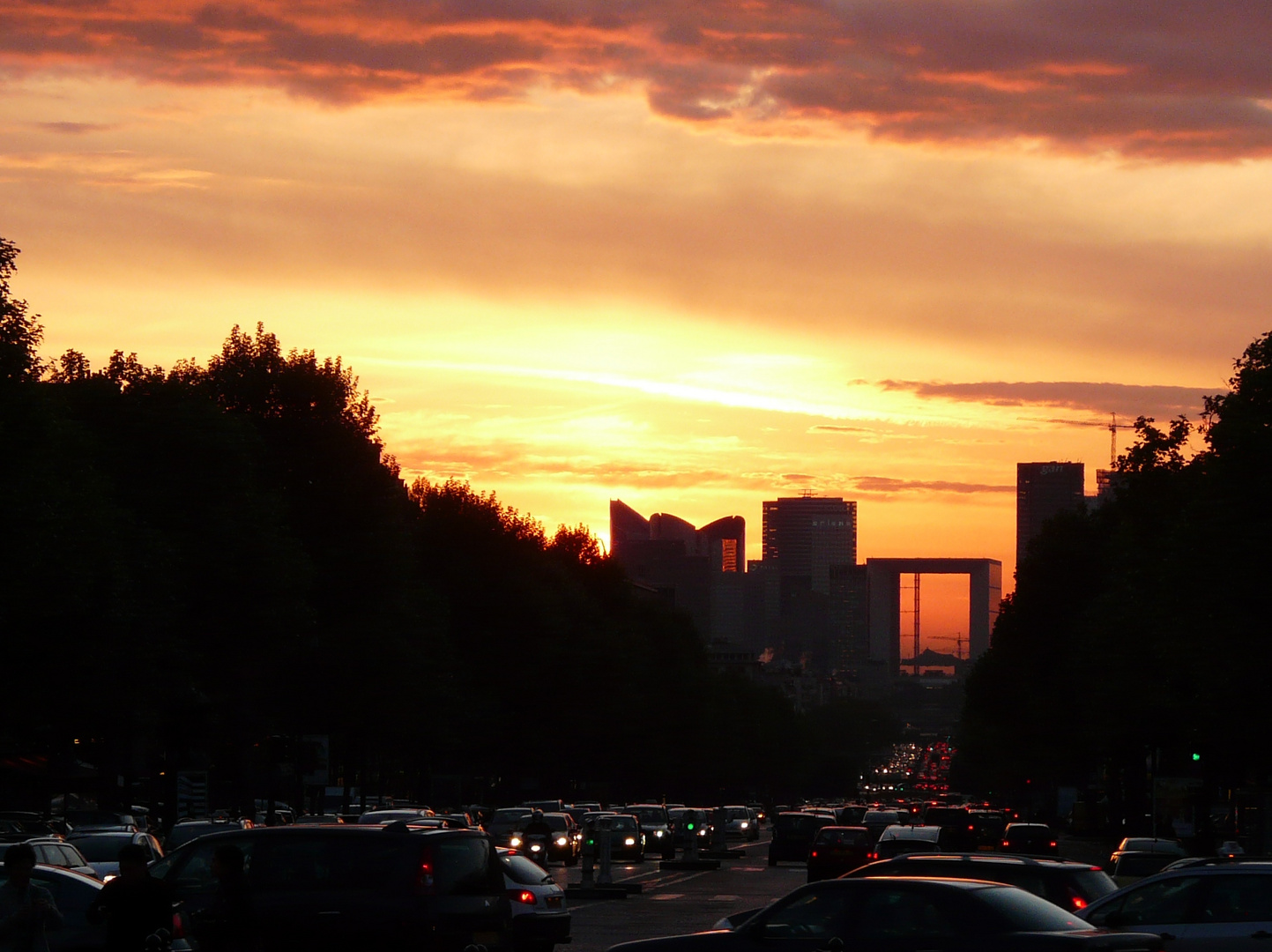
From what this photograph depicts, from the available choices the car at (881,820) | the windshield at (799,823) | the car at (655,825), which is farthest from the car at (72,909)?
the car at (655,825)

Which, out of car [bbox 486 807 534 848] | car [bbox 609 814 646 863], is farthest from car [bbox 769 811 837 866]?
car [bbox 486 807 534 848]

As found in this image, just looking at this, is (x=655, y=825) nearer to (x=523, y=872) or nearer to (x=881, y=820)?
(x=881, y=820)

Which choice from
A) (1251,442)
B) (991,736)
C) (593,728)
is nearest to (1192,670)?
(1251,442)

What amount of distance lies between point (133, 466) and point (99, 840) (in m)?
24.8

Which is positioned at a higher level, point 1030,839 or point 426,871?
point 426,871

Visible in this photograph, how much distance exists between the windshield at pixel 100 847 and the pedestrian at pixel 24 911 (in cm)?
1650

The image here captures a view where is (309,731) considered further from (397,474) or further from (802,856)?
(802,856)

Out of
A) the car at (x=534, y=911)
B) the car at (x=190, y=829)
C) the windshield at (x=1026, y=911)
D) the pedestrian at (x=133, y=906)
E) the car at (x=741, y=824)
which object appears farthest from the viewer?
the car at (x=741, y=824)

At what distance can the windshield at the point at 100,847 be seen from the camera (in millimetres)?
31969

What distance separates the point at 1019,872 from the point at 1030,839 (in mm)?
27016

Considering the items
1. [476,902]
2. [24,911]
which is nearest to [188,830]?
[476,902]

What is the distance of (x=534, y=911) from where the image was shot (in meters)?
25.1

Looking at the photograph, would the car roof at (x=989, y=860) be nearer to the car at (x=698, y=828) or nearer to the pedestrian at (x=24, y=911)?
the pedestrian at (x=24, y=911)

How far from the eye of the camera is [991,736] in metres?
121
